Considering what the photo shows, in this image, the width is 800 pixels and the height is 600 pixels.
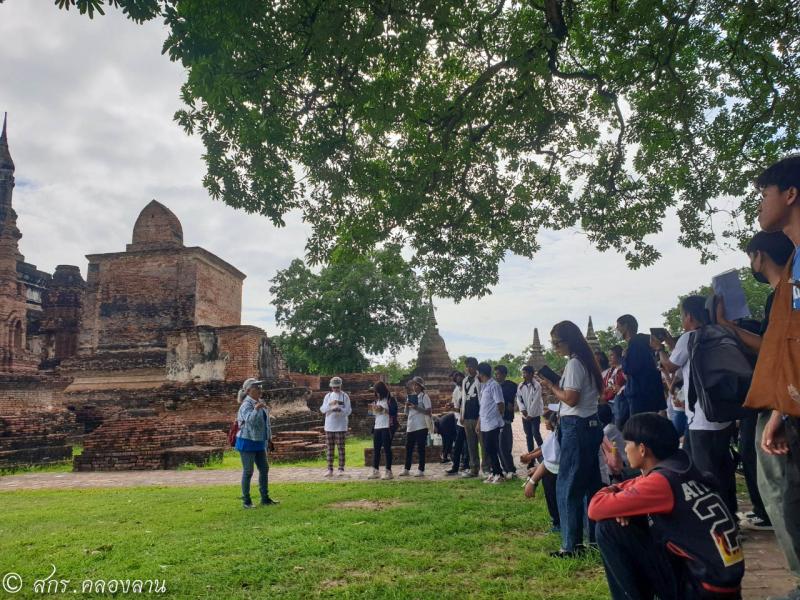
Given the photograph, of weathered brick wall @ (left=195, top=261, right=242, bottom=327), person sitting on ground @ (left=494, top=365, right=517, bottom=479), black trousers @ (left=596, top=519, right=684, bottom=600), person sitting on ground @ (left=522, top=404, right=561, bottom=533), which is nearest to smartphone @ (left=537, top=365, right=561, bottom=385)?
person sitting on ground @ (left=522, top=404, right=561, bottom=533)

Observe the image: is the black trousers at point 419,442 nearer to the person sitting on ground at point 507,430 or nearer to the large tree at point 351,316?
the person sitting on ground at point 507,430

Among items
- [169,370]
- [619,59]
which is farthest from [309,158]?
[169,370]

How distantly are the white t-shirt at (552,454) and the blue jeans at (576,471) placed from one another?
0.91 feet

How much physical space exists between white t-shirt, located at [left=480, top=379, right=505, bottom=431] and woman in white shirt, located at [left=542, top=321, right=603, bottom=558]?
3791 millimetres

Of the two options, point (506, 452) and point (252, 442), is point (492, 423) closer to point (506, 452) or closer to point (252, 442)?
point (506, 452)

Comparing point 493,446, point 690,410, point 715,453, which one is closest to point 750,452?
point 715,453

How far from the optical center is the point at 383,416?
9.35m

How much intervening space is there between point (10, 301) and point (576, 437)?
2174 centimetres

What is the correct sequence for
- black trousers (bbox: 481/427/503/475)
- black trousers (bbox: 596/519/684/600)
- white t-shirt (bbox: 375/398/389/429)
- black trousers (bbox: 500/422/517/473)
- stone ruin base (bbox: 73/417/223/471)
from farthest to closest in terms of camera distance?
stone ruin base (bbox: 73/417/223/471) → white t-shirt (bbox: 375/398/389/429) → black trousers (bbox: 500/422/517/473) → black trousers (bbox: 481/427/503/475) → black trousers (bbox: 596/519/684/600)

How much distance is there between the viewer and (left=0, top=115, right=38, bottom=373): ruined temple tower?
1964 cm

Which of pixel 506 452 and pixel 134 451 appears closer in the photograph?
pixel 506 452

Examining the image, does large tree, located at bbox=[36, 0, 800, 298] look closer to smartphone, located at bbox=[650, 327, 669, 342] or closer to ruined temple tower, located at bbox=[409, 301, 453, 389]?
smartphone, located at bbox=[650, 327, 669, 342]

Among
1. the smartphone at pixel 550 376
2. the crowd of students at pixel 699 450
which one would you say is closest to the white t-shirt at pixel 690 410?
the crowd of students at pixel 699 450

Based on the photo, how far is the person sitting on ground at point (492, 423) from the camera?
8094 mm
